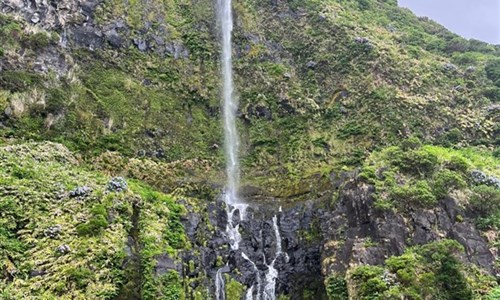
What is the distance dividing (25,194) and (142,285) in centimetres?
733

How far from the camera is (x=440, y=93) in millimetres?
39281

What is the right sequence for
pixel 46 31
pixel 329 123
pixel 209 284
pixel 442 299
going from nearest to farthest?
pixel 442 299
pixel 209 284
pixel 46 31
pixel 329 123

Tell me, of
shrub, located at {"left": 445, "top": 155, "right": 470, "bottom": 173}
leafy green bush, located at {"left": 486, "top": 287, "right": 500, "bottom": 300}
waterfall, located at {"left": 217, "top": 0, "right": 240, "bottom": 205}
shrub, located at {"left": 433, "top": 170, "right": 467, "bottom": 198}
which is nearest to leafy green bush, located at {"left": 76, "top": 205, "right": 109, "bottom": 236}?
waterfall, located at {"left": 217, "top": 0, "right": 240, "bottom": 205}

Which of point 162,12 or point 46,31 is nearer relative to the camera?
point 46,31

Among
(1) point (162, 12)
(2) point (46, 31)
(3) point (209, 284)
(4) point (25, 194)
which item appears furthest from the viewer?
(1) point (162, 12)

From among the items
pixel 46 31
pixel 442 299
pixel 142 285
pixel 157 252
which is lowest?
pixel 442 299

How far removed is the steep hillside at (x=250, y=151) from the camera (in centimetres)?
2188

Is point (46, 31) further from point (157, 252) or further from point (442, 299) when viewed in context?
point (442, 299)

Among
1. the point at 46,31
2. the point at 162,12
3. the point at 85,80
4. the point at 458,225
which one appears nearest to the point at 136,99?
the point at 85,80

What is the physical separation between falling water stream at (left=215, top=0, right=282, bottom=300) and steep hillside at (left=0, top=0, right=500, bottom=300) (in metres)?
0.51

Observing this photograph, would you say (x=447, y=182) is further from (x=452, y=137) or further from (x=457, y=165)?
(x=452, y=137)

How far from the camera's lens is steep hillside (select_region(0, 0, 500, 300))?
71.8 ft

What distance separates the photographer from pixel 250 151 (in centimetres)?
3809

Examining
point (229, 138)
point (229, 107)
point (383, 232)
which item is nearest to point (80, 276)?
point (383, 232)
